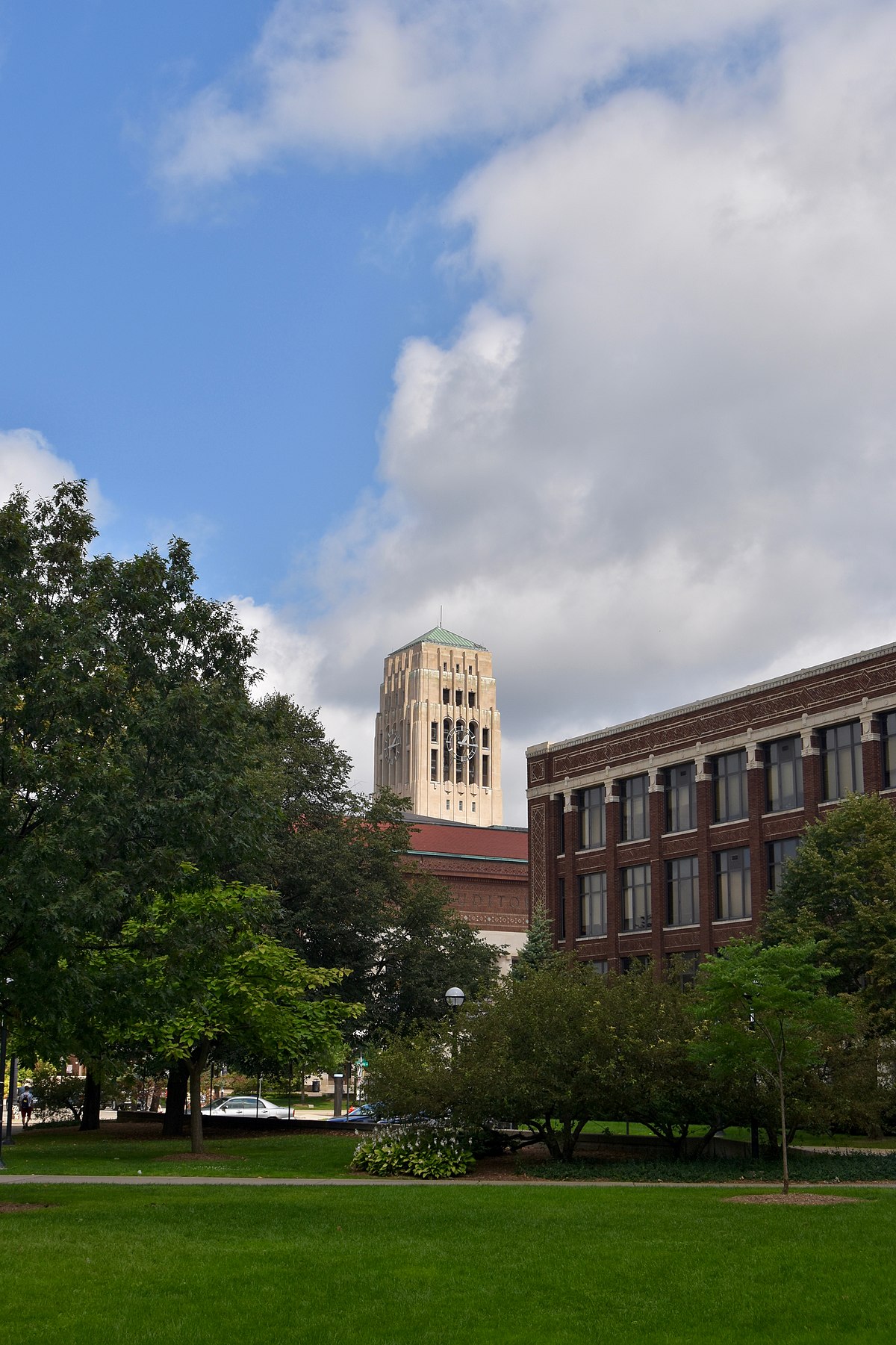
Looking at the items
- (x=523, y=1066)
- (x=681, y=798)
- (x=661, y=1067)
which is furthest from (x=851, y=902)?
(x=681, y=798)

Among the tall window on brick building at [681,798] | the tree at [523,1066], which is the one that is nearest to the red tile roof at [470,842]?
the tall window on brick building at [681,798]

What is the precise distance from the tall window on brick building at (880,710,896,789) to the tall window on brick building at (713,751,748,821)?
25.7ft

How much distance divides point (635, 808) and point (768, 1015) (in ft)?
139

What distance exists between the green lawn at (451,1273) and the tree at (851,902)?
52.5ft

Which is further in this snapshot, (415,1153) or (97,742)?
(415,1153)

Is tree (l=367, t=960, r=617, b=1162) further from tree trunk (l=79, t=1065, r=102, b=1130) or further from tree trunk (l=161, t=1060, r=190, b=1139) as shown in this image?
tree trunk (l=79, t=1065, r=102, b=1130)

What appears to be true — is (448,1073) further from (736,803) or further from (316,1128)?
(736,803)

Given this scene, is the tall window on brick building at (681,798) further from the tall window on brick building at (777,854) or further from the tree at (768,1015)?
the tree at (768,1015)

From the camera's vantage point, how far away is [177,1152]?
34969 millimetres

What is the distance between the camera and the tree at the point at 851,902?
35.6 m

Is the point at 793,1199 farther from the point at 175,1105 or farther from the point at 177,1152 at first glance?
the point at 175,1105

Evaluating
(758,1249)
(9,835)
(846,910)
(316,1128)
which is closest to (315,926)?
(316,1128)

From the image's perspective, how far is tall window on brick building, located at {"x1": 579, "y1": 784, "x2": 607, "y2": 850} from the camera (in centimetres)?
6931

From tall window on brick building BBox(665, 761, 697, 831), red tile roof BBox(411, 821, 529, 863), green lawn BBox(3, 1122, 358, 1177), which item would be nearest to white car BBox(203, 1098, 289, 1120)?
green lawn BBox(3, 1122, 358, 1177)
